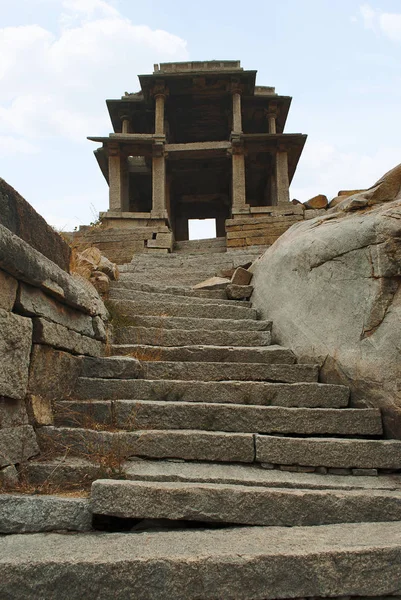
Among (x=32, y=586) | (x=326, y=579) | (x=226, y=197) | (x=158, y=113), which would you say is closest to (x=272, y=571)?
(x=326, y=579)

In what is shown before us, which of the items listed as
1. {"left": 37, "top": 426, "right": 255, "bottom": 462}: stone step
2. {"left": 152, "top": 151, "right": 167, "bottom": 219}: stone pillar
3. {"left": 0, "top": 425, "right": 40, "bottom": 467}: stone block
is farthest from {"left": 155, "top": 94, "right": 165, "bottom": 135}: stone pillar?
{"left": 0, "top": 425, "right": 40, "bottom": 467}: stone block

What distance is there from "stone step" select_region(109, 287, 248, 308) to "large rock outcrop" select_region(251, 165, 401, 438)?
907 mm

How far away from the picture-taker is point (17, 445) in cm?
263

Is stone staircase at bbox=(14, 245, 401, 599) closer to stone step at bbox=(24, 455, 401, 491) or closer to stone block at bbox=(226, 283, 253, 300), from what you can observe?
stone step at bbox=(24, 455, 401, 491)

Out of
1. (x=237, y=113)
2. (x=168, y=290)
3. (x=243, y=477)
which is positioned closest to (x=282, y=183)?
(x=237, y=113)

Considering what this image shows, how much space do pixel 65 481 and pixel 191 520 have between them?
31.8 inches

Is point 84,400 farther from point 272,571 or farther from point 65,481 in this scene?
point 272,571

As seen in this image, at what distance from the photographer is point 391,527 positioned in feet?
7.42

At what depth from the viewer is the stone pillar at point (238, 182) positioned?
43.0 feet

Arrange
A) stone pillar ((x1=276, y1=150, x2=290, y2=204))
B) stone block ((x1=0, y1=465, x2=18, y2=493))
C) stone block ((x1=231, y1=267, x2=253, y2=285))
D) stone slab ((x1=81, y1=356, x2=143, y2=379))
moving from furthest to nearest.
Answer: stone pillar ((x1=276, y1=150, x2=290, y2=204)), stone block ((x1=231, y1=267, x2=253, y2=285)), stone slab ((x1=81, y1=356, x2=143, y2=379)), stone block ((x1=0, y1=465, x2=18, y2=493))

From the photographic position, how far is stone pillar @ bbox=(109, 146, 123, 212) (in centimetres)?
1339

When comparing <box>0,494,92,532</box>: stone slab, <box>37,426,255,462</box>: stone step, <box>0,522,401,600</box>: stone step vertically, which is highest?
<box>37,426,255,462</box>: stone step

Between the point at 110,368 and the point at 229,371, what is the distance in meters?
1.04

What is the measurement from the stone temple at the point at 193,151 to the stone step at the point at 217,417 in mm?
Result: 8154
